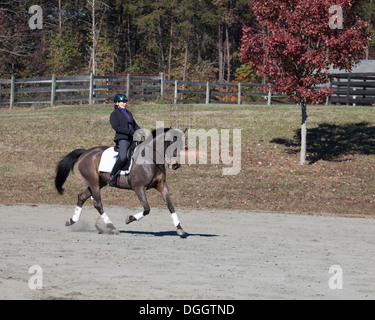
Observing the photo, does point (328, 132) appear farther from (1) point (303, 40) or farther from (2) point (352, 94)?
(2) point (352, 94)

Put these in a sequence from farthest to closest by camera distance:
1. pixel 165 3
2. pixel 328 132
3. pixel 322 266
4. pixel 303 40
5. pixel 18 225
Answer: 1. pixel 165 3
2. pixel 328 132
3. pixel 303 40
4. pixel 18 225
5. pixel 322 266

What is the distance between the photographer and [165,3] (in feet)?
235

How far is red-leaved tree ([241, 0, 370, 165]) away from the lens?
24.6 m

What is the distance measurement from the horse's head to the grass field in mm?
7653

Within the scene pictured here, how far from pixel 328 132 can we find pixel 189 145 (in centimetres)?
736

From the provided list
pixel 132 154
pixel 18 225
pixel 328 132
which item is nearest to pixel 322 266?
pixel 132 154

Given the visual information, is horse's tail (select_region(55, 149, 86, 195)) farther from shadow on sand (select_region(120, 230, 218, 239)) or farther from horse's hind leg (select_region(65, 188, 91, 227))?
shadow on sand (select_region(120, 230, 218, 239))

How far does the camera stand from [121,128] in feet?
47.3

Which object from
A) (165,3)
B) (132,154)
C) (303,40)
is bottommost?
(132,154)

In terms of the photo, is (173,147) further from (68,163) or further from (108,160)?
(68,163)

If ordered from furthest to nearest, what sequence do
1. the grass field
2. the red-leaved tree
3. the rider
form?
the red-leaved tree, the grass field, the rider

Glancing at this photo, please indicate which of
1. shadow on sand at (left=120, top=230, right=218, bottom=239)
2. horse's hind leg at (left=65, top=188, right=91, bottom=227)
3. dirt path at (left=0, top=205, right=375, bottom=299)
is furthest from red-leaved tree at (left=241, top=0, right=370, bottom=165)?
horse's hind leg at (left=65, top=188, right=91, bottom=227)

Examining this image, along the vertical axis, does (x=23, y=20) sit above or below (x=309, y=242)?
above
